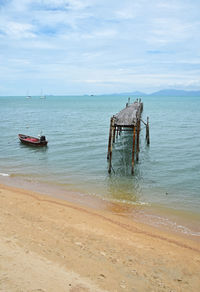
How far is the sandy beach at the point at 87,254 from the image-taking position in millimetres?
6629

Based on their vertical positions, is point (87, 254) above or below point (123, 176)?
below

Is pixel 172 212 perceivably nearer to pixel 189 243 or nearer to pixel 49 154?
pixel 189 243

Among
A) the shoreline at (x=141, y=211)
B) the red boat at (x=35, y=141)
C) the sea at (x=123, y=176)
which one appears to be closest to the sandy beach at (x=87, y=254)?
the shoreline at (x=141, y=211)

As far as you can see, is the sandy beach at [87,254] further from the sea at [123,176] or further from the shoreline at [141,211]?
the sea at [123,176]

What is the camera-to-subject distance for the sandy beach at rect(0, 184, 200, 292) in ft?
21.7

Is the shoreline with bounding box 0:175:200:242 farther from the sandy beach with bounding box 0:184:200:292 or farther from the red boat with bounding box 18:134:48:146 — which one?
the red boat with bounding box 18:134:48:146

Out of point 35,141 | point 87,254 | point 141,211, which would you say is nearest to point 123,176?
point 141,211

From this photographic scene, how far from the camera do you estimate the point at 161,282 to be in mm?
7164

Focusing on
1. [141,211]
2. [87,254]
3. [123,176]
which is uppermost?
[123,176]

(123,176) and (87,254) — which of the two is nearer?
(87,254)

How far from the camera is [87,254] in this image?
26.8 ft

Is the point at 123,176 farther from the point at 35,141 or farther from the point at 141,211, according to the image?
the point at 35,141

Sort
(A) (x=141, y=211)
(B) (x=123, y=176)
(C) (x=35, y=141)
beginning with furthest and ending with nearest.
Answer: (C) (x=35, y=141) → (B) (x=123, y=176) → (A) (x=141, y=211)

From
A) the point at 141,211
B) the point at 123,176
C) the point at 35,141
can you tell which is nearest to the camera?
the point at 141,211
